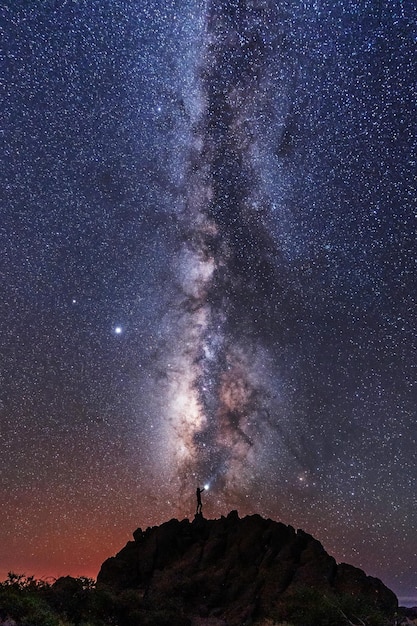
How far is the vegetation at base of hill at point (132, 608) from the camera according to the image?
29.2m

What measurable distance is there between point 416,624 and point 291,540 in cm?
1485

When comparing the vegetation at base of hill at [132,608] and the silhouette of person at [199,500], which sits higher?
the silhouette of person at [199,500]

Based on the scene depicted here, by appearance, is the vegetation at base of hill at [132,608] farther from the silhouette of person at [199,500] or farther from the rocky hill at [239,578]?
the silhouette of person at [199,500]

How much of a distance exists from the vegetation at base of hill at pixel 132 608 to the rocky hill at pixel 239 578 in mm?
92

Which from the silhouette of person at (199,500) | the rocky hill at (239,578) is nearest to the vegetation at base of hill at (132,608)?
the rocky hill at (239,578)

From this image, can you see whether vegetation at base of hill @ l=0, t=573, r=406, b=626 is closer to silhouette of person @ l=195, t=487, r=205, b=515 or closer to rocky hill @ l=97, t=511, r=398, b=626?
rocky hill @ l=97, t=511, r=398, b=626

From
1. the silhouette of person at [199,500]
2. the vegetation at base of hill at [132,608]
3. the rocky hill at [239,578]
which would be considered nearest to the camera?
the vegetation at base of hill at [132,608]

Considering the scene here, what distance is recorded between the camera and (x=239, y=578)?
3956 centimetres

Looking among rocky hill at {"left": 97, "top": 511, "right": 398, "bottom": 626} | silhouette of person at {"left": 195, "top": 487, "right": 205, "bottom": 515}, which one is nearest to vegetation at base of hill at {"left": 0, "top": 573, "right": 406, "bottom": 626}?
rocky hill at {"left": 97, "top": 511, "right": 398, "bottom": 626}

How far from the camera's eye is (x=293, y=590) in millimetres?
35344

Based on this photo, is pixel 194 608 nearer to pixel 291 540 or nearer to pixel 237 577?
pixel 237 577

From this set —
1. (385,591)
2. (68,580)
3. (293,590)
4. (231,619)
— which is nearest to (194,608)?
(231,619)

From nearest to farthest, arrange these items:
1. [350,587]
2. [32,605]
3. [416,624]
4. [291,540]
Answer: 1. [32,605]
2. [416,624]
3. [350,587]
4. [291,540]

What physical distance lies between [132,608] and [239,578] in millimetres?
10695
